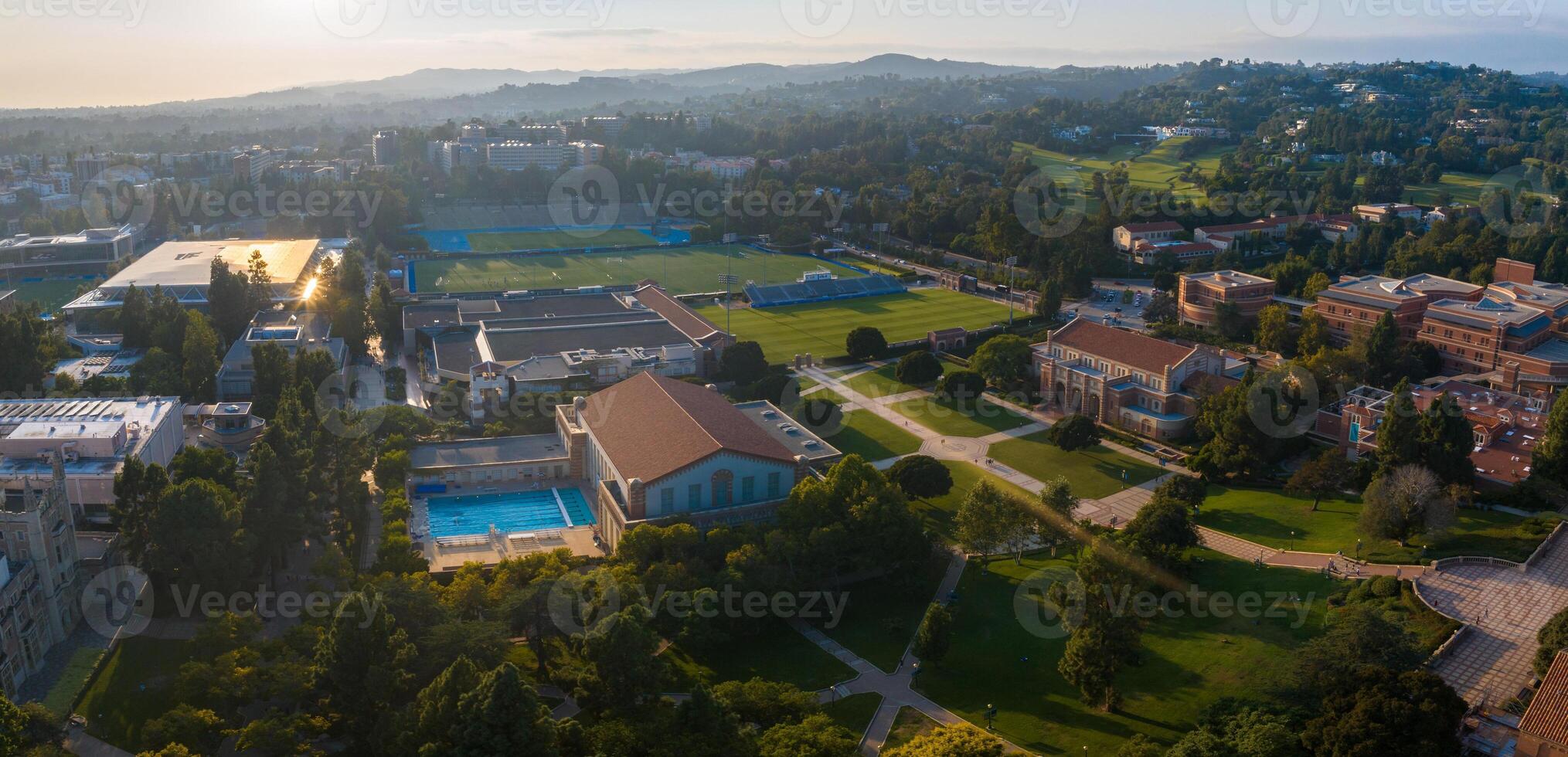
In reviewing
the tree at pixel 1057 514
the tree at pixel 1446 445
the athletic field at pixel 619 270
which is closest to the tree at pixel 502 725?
the tree at pixel 1057 514

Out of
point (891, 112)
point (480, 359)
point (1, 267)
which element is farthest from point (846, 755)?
point (891, 112)

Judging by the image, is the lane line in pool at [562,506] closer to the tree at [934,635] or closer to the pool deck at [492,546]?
the pool deck at [492,546]

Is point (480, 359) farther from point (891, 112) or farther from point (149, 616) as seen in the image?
point (891, 112)

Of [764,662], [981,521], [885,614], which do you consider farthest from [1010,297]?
[764,662]

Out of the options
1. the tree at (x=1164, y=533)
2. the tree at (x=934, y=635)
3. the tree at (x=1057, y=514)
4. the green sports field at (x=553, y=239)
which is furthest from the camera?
the green sports field at (x=553, y=239)

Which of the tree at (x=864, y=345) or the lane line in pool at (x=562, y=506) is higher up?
the tree at (x=864, y=345)

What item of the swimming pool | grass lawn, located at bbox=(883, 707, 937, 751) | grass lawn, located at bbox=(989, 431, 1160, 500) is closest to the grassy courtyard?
grass lawn, located at bbox=(989, 431, 1160, 500)

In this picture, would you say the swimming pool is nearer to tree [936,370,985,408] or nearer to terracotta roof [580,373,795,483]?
terracotta roof [580,373,795,483]
